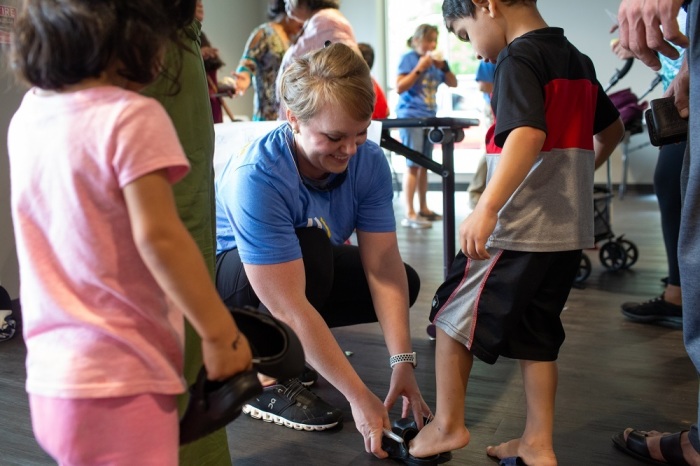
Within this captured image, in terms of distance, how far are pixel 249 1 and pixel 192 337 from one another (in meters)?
7.26

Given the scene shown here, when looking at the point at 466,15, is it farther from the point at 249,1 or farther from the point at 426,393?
the point at 249,1

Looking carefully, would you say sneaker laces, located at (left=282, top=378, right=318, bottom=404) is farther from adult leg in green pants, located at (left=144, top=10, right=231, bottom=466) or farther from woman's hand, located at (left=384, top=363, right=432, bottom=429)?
adult leg in green pants, located at (left=144, top=10, right=231, bottom=466)

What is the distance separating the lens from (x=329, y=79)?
4.32ft

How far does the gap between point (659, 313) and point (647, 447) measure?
1.03 metres

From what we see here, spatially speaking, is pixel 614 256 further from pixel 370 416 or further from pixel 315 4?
pixel 370 416

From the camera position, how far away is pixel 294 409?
1610 millimetres

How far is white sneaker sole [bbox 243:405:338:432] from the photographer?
1.57m

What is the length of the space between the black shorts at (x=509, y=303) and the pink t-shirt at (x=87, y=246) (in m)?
0.72

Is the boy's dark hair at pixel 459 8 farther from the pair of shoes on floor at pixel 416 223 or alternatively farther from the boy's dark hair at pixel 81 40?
the pair of shoes on floor at pixel 416 223

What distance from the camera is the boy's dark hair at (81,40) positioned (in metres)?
0.68

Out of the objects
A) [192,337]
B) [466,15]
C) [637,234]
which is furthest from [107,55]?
[637,234]

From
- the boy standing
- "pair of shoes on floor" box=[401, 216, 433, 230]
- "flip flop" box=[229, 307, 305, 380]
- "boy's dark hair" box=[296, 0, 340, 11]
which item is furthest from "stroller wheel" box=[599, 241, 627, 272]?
"flip flop" box=[229, 307, 305, 380]

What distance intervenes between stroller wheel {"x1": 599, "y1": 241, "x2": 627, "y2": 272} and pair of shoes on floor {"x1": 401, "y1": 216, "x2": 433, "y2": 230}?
4.91 feet

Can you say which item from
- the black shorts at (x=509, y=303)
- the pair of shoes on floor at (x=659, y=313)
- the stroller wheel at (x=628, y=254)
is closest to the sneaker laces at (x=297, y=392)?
the black shorts at (x=509, y=303)
